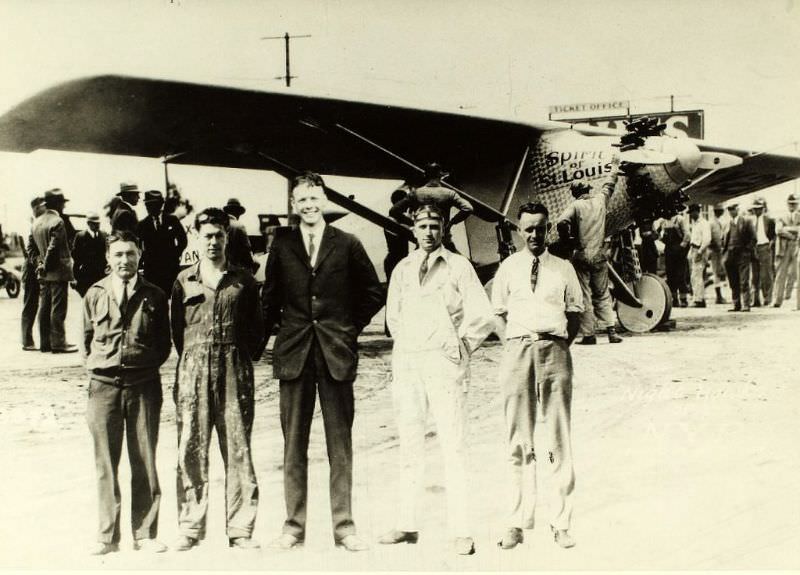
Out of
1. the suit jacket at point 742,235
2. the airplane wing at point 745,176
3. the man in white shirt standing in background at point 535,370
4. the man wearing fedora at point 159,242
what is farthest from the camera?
the suit jacket at point 742,235

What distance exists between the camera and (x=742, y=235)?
904 cm

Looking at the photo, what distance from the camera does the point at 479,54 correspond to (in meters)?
5.30

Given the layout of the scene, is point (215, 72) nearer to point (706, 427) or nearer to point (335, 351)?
point (335, 351)

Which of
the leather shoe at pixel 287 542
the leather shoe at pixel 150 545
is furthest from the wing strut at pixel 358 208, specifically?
the leather shoe at pixel 150 545

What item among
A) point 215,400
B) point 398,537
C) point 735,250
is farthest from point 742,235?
point 215,400

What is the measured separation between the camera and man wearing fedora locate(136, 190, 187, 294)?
5359mm

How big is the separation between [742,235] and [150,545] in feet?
26.2

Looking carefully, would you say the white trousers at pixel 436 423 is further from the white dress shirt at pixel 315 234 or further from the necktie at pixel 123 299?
the necktie at pixel 123 299

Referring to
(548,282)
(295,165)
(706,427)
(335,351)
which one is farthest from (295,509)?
(295,165)

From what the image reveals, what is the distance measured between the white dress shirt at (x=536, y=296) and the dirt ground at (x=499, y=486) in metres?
0.95

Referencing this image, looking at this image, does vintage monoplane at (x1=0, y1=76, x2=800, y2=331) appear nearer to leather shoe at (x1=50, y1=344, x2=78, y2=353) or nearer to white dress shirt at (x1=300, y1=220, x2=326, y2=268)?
leather shoe at (x1=50, y1=344, x2=78, y2=353)

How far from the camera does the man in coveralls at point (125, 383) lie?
3215mm

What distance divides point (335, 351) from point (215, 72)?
3.13 meters

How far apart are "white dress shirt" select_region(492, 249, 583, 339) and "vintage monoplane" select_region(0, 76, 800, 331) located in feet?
9.02
